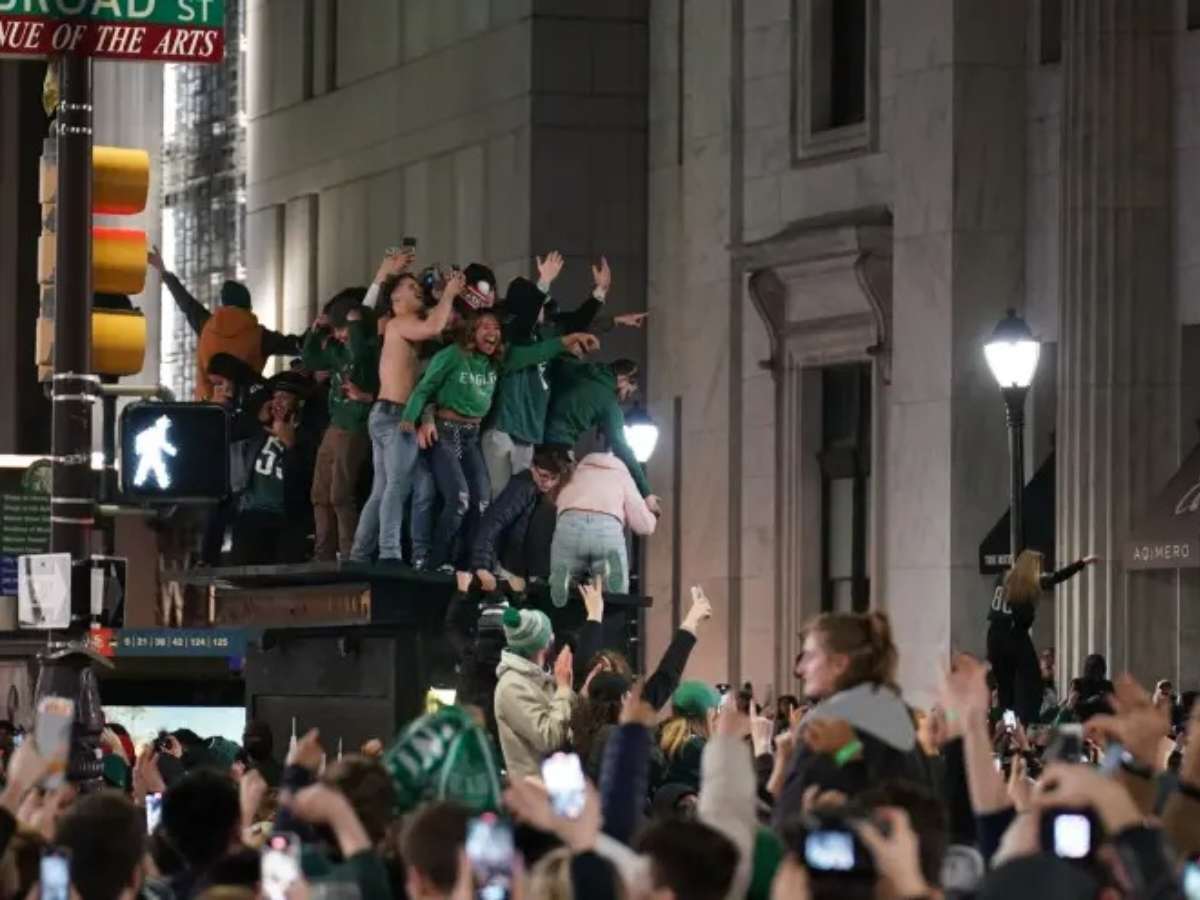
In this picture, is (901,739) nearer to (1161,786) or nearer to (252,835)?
(1161,786)

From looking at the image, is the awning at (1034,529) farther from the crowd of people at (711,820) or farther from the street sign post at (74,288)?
the crowd of people at (711,820)

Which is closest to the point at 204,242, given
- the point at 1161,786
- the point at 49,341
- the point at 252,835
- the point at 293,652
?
the point at 293,652

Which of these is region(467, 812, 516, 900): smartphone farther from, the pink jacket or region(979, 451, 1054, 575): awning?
region(979, 451, 1054, 575): awning

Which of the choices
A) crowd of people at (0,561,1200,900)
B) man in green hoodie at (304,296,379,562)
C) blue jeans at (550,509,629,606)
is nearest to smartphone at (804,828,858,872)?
crowd of people at (0,561,1200,900)

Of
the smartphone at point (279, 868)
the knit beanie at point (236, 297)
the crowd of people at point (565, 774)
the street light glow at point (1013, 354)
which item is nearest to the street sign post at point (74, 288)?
Result: the crowd of people at point (565, 774)

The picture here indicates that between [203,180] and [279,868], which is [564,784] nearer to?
[279,868]

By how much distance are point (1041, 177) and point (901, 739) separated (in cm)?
2213

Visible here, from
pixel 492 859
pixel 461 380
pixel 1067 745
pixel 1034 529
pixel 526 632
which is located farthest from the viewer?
pixel 1034 529

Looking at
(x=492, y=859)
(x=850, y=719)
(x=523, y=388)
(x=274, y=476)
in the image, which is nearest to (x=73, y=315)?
(x=523, y=388)

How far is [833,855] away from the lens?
8.51 metres

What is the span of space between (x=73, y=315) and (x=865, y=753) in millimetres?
8623

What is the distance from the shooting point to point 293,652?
79.4ft

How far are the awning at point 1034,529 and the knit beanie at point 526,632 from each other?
528 inches

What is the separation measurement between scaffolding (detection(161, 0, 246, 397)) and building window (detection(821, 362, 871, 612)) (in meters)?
17.2
